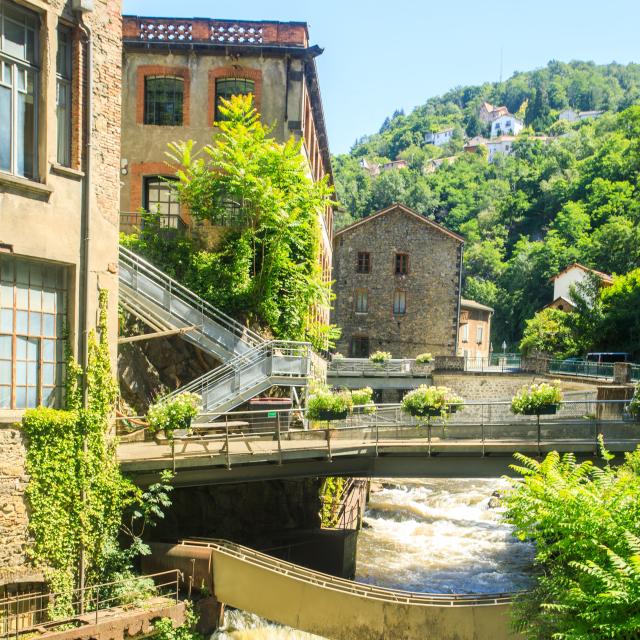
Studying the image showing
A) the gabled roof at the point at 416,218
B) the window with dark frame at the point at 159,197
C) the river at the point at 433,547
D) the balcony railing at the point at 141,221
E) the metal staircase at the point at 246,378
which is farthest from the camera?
the gabled roof at the point at 416,218

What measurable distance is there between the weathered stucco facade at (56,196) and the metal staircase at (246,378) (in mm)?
5857

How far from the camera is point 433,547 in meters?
26.5

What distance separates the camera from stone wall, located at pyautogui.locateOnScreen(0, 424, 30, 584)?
13.0 meters

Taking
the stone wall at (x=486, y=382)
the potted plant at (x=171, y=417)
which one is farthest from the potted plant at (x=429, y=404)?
the stone wall at (x=486, y=382)

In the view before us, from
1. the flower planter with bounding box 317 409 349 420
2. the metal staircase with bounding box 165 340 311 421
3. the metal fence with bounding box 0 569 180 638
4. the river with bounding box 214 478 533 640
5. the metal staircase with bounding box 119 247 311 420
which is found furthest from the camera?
the river with bounding box 214 478 533 640

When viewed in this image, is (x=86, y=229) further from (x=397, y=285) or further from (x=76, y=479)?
(x=397, y=285)

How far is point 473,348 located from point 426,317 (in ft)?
37.8

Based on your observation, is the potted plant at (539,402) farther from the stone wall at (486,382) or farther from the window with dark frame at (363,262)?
the window with dark frame at (363,262)

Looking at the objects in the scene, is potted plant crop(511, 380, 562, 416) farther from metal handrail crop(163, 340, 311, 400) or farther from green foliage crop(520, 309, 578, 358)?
green foliage crop(520, 309, 578, 358)

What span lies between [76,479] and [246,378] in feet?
25.1

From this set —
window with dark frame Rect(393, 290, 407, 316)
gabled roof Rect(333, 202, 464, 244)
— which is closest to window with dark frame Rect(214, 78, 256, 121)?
gabled roof Rect(333, 202, 464, 244)

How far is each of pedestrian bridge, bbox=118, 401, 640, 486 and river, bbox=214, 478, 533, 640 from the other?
3.46 m

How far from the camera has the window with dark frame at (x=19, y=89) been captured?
1316cm

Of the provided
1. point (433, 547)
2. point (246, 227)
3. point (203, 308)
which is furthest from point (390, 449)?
point (433, 547)
